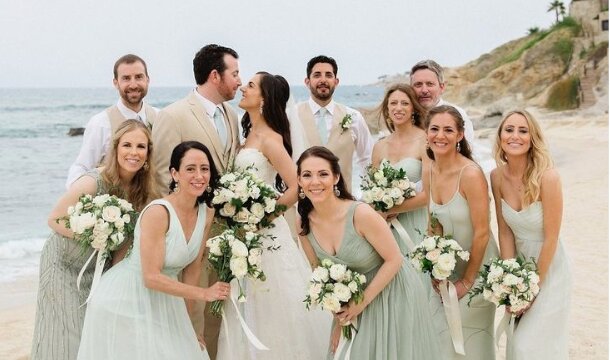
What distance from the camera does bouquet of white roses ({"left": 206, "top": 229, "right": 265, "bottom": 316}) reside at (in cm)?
479

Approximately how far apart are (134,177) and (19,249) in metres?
11.4

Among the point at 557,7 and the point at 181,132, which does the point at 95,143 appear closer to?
the point at 181,132

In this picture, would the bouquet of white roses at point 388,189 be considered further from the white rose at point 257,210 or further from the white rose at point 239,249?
the white rose at point 239,249

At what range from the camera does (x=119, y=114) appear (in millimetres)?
6352

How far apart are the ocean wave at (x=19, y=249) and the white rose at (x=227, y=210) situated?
1123 centimetres

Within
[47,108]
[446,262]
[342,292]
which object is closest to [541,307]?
[446,262]

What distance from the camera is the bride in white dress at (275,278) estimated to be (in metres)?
5.68

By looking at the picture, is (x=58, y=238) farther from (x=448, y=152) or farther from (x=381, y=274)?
(x=448, y=152)

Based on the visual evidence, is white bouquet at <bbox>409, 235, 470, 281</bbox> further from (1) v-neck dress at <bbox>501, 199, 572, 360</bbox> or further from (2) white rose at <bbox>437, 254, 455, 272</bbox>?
(1) v-neck dress at <bbox>501, 199, 572, 360</bbox>

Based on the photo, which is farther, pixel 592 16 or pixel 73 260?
pixel 592 16

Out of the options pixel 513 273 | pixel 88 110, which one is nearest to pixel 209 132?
pixel 513 273

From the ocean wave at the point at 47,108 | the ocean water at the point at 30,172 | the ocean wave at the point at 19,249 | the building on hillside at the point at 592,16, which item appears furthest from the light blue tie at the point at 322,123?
the ocean wave at the point at 47,108

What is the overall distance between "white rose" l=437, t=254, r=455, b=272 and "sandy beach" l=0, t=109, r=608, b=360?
3.70 meters

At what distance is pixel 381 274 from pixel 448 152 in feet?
3.88
